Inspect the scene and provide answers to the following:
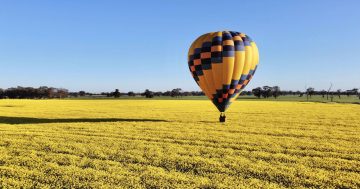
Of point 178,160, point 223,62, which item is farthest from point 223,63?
point 178,160

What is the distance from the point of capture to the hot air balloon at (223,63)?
22500 mm

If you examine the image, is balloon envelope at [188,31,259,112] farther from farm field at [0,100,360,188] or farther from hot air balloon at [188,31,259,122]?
farm field at [0,100,360,188]

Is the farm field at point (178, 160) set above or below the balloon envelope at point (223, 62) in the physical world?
below

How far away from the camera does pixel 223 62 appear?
22.4 meters

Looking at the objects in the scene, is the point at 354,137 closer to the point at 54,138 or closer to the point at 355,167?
the point at 355,167

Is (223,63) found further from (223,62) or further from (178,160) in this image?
(178,160)

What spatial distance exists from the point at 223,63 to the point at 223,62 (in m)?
0.07

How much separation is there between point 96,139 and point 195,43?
11299 millimetres

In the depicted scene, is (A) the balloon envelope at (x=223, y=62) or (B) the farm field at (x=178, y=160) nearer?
(B) the farm field at (x=178, y=160)

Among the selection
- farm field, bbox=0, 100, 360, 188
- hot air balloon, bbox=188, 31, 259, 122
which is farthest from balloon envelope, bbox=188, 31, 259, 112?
farm field, bbox=0, 100, 360, 188

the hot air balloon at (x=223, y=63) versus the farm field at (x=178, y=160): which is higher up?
the hot air balloon at (x=223, y=63)

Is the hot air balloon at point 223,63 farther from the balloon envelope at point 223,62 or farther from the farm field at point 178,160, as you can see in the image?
the farm field at point 178,160

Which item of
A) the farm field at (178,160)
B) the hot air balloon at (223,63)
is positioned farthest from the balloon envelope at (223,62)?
the farm field at (178,160)

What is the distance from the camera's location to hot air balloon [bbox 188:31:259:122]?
2250cm
